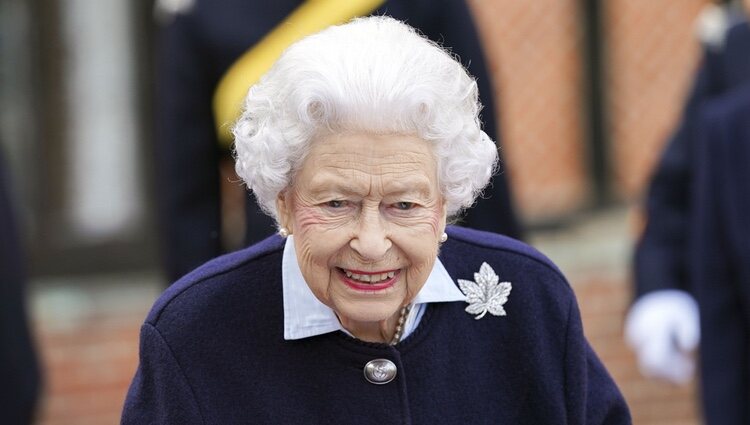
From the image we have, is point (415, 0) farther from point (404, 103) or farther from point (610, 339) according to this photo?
point (610, 339)

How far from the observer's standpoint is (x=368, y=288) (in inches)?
96.0

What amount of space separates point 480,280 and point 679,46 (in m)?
3.38

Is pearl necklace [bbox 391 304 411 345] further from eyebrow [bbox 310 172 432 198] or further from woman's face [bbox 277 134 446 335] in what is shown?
eyebrow [bbox 310 172 432 198]

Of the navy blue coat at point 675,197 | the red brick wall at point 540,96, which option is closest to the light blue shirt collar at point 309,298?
the navy blue coat at point 675,197

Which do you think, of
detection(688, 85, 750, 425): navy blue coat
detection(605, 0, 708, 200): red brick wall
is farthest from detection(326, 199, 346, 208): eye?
detection(605, 0, 708, 200): red brick wall

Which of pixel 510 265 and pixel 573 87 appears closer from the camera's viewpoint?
pixel 510 265

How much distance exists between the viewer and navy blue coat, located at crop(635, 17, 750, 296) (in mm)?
4277

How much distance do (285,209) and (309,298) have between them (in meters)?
0.16

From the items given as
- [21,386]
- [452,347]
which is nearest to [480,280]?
[452,347]

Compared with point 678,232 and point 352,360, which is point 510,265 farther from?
point 678,232

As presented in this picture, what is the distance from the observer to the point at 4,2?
5293 millimetres

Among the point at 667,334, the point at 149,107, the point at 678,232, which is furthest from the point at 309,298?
the point at 149,107

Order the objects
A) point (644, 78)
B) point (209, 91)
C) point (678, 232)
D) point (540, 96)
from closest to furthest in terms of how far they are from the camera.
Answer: point (209, 91)
point (678, 232)
point (540, 96)
point (644, 78)

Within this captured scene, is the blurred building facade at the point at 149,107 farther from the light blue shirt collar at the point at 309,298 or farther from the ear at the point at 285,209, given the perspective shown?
the ear at the point at 285,209
